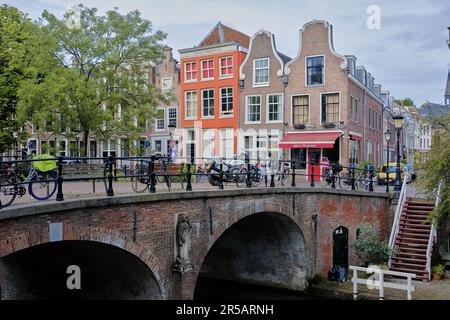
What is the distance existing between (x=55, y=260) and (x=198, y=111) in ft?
73.3

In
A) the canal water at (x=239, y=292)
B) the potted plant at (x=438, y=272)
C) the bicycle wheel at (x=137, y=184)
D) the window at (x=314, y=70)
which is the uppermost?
the window at (x=314, y=70)

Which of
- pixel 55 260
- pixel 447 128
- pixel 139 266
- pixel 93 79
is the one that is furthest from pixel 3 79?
pixel 447 128

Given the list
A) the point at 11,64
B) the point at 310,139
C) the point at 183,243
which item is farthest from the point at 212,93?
the point at 183,243

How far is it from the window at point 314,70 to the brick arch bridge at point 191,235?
10.7 m

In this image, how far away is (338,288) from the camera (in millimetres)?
16391

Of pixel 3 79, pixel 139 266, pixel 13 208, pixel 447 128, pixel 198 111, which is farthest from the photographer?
pixel 198 111

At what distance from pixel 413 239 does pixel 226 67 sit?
18.2m

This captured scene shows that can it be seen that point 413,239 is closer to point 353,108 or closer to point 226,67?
point 353,108

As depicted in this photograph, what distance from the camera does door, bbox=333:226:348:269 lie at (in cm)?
1814

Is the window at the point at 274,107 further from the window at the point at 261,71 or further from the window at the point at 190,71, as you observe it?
the window at the point at 190,71

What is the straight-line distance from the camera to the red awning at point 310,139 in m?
27.5

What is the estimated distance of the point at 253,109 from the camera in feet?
101

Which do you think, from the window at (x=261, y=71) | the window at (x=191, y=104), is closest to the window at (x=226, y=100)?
the window at (x=261, y=71)

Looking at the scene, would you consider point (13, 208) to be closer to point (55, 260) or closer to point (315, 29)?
point (55, 260)
